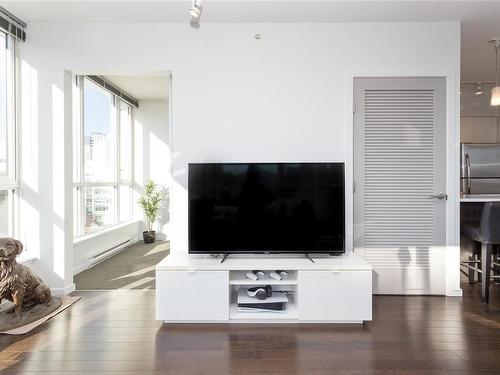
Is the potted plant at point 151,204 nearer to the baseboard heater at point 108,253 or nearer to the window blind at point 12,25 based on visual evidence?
the baseboard heater at point 108,253

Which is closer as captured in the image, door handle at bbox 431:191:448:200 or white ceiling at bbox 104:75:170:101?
door handle at bbox 431:191:448:200

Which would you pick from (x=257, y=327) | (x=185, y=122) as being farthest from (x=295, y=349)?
(x=185, y=122)

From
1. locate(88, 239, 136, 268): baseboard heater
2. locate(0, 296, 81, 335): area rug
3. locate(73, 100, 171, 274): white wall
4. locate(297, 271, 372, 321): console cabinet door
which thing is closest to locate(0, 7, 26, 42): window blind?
locate(0, 296, 81, 335): area rug

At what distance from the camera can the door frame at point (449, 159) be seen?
3.36 metres

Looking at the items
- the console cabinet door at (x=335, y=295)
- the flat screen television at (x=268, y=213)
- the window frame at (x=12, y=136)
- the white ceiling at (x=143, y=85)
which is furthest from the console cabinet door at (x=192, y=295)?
the white ceiling at (x=143, y=85)

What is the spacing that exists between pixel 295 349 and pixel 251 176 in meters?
1.32

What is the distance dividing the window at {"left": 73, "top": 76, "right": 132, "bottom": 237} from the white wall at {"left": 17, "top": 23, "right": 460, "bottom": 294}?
1.67 metres

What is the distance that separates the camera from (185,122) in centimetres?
Answer: 337

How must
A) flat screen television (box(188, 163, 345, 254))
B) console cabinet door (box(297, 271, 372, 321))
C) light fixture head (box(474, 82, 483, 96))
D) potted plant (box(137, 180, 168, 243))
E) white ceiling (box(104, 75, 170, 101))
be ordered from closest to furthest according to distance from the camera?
console cabinet door (box(297, 271, 372, 321))
flat screen television (box(188, 163, 345, 254))
white ceiling (box(104, 75, 170, 101))
light fixture head (box(474, 82, 483, 96))
potted plant (box(137, 180, 168, 243))

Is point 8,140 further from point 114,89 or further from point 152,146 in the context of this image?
point 152,146

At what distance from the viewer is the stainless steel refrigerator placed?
15.0 feet

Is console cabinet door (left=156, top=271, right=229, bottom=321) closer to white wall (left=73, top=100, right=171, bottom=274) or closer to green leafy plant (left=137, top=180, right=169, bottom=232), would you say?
green leafy plant (left=137, top=180, right=169, bottom=232)

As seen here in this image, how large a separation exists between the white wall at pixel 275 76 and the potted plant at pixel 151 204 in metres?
3.27

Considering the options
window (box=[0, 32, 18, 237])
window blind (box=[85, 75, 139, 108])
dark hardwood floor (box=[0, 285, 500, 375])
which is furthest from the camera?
window blind (box=[85, 75, 139, 108])
